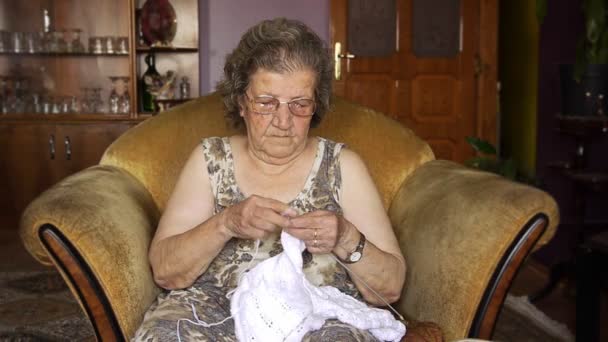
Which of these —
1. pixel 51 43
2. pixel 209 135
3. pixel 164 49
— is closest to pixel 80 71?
pixel 51 43

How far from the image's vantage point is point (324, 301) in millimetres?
1539

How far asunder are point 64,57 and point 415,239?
3968 mm

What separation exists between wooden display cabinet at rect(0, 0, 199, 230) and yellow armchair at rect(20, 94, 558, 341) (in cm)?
292

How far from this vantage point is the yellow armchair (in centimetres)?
150

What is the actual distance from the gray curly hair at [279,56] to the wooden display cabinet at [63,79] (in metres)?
3.18

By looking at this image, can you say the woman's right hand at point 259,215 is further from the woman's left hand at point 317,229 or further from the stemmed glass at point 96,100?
the stemmed glass at point 96,100

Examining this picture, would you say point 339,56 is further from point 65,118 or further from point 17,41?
point 17,41

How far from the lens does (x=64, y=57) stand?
510 centimetres

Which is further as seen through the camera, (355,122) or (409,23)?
(409,23)

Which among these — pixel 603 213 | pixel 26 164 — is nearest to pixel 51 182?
pixel 26 164

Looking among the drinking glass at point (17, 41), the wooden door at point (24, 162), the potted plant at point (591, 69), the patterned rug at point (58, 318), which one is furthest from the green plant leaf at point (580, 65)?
the drinking glass at point (17, 41)

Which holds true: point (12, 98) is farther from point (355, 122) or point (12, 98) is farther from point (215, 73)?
point (355, 122)

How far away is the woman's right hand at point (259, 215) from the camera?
1.48m

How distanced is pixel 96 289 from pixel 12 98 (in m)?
3.85
